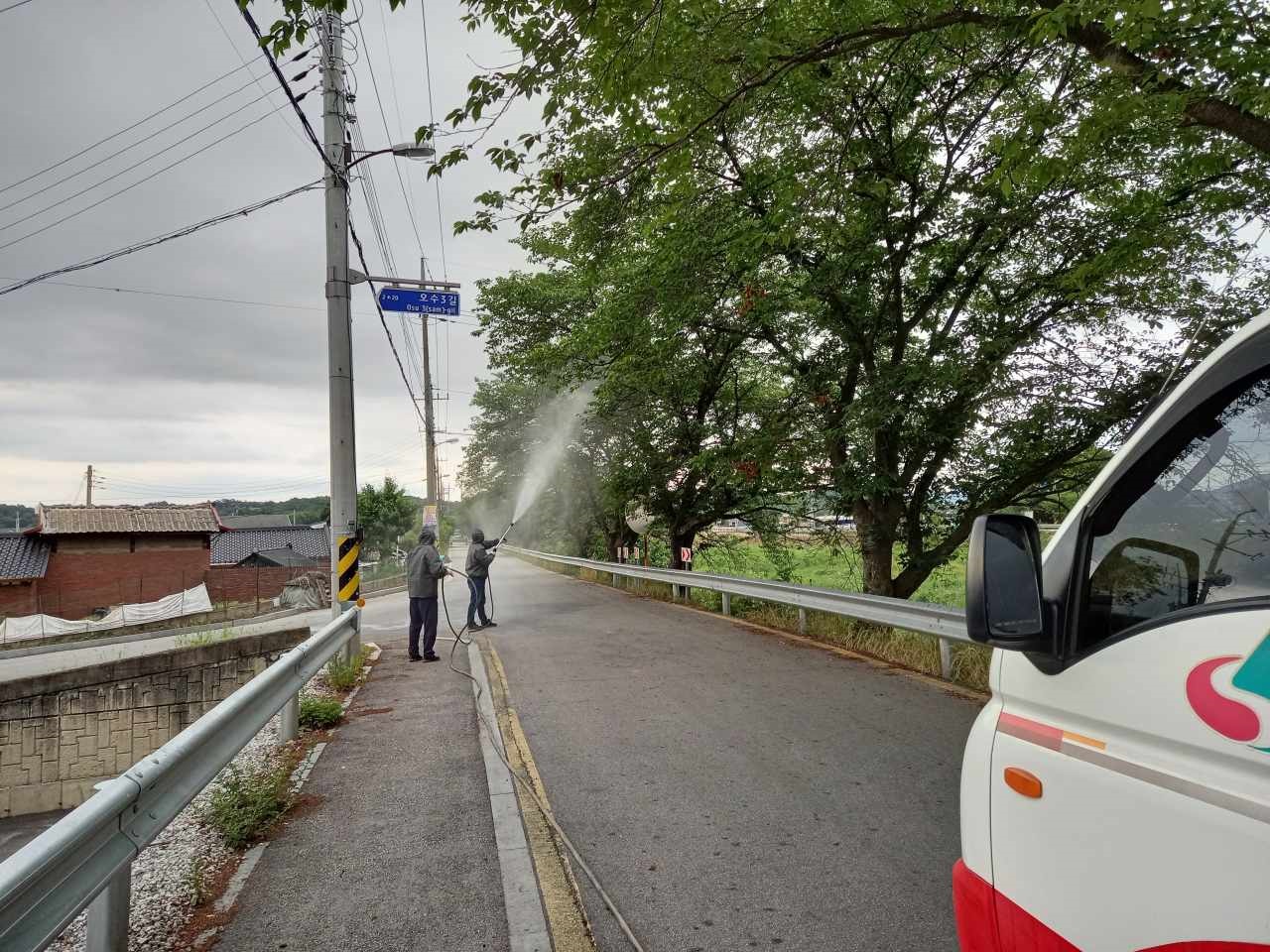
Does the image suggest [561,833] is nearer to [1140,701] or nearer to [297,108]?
[1140,701]

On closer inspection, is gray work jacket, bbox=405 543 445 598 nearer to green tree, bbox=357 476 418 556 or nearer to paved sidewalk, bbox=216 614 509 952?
paved sidewalk, bbox=216 614 509 952

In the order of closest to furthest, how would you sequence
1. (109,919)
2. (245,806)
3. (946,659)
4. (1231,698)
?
(1231,698), (109,919), (245,806), (946,659)

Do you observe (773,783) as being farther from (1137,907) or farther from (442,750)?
(1137,907)

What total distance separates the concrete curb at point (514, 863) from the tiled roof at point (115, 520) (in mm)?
39316

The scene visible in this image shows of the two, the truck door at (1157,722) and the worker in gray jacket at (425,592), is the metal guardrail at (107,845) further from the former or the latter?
the worker in gray jacket at (425,592)

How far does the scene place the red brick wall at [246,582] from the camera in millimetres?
35625

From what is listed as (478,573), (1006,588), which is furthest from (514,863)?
(478,573)

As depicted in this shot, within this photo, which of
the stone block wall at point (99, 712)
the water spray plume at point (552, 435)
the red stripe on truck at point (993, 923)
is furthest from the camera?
the water spray plume at point (552, 435)

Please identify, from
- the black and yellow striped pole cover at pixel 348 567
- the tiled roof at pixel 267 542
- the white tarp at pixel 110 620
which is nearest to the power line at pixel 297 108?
the black and yellow striped pole cover at pixel 348 567

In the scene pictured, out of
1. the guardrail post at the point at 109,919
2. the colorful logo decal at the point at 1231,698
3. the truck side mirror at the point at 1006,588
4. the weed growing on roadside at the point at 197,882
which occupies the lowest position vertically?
the weed growing on roadside at the point at 197,882

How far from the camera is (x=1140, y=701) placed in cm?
163

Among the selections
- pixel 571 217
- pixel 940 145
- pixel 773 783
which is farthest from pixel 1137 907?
pixel 940 145

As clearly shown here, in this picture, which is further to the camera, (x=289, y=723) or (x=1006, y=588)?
(x=289, y=723)

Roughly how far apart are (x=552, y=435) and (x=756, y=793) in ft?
85.6
